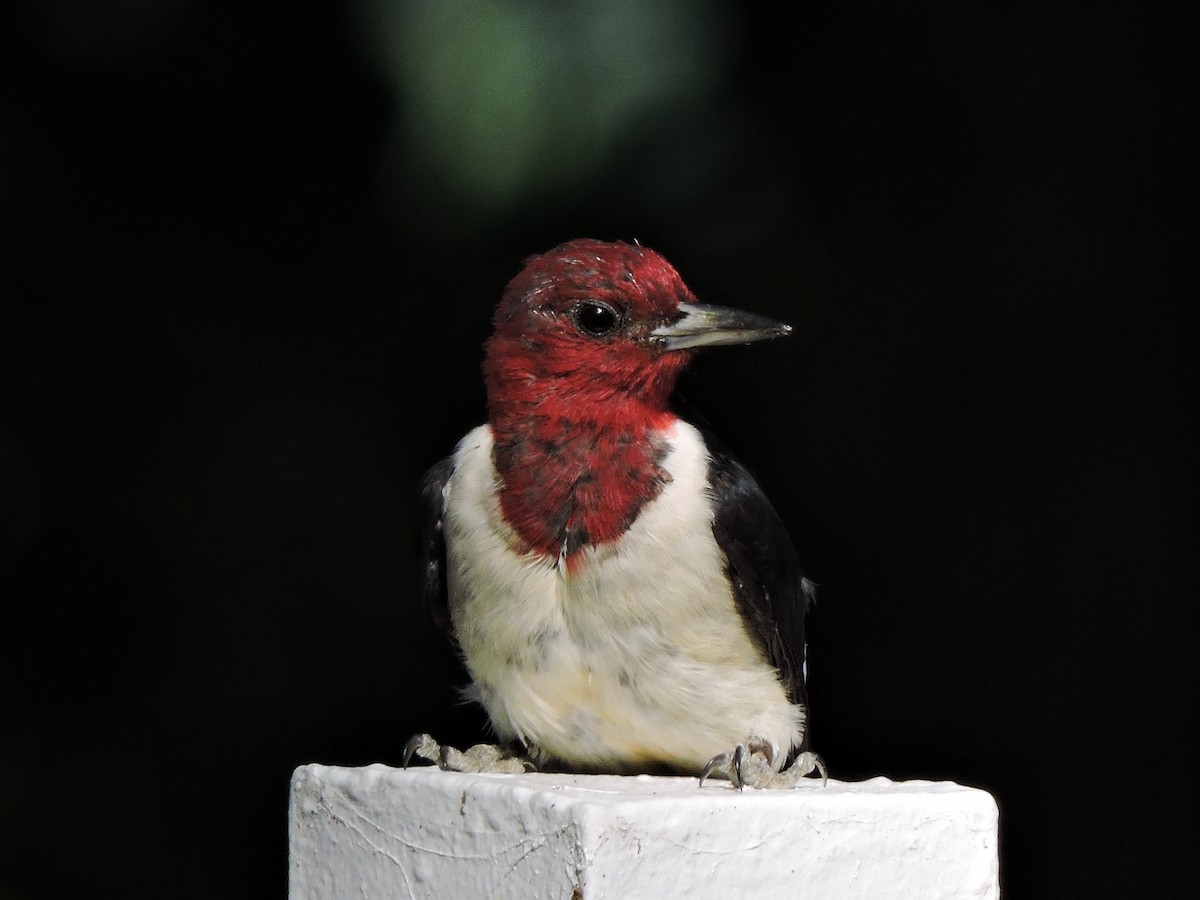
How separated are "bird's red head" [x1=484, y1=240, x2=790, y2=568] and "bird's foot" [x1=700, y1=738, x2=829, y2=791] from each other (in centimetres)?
32

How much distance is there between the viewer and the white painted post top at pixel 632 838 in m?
1.54

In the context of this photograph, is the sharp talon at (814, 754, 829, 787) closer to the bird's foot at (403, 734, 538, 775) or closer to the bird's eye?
the bird's foot at (403, 734, 538, 775)

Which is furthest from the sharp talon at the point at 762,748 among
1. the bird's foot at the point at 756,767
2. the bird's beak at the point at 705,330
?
the bird's beak at the point at 705,330

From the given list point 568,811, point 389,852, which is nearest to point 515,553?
point 389,852

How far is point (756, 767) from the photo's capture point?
79.6 inches

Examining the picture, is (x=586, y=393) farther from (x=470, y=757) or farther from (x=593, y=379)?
(x=470, y=757)

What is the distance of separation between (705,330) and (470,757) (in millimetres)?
706

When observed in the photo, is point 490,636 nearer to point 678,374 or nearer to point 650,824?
point 678,374

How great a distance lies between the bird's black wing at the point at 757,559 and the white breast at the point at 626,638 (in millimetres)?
26

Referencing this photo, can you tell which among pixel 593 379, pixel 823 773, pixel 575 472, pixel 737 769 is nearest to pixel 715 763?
pixel 737 769

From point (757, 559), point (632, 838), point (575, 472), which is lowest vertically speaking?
point (632, 838)

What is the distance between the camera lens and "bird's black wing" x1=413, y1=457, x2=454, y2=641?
2.27m

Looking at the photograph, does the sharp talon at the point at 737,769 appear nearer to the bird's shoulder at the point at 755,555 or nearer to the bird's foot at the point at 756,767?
the bird's foot at the point at 756,767

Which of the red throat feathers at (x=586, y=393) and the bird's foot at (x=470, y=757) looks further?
the bird's foot at (x=470, y=757)
